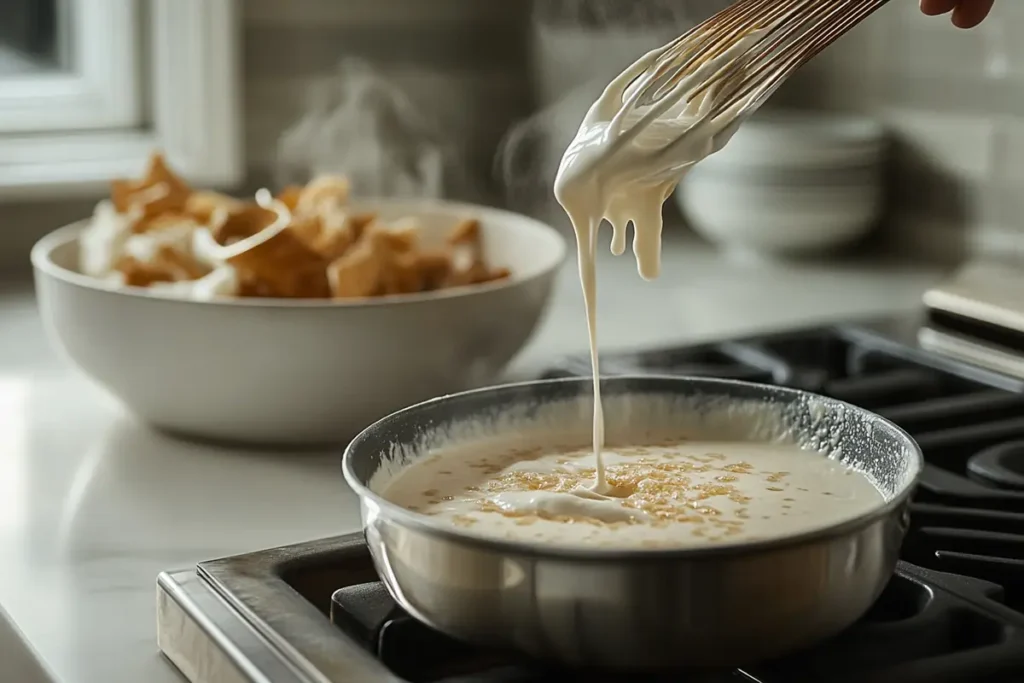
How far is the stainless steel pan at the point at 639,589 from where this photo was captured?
1.74 feet

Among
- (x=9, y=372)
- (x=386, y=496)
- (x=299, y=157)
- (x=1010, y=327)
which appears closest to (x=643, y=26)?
(x=299, y=157)

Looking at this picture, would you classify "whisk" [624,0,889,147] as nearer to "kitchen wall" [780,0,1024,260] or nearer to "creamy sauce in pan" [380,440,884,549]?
"creamy sauce in pan" [380,440,884,549]

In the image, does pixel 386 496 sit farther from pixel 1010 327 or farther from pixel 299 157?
pixel 299 157

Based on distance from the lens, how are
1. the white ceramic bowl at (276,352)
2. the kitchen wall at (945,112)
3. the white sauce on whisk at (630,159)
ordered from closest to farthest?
the white sauce on whisk at (630,159) → the white ceramic bowl at (276,352) → the kitchen wall at (945,112)

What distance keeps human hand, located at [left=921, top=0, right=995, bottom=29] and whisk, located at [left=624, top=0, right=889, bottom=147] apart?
0.78 ft

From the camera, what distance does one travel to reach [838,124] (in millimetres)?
1692

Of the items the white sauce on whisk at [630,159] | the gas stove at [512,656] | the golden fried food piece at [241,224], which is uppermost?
the white sauce on whisk at [630,159]

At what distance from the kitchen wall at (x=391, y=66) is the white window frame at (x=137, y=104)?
1.4 inches

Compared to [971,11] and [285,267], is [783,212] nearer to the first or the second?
[971,11]

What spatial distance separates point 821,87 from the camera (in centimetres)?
178

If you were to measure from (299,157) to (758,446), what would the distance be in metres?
1.01

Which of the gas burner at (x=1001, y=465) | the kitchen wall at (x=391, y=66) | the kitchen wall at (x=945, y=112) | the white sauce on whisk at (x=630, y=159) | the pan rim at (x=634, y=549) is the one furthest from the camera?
the kitchen wall at (x=391, y=66)

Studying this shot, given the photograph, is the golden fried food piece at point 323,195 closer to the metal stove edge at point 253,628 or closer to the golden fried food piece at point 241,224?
the golden fried food piece at point 241,224

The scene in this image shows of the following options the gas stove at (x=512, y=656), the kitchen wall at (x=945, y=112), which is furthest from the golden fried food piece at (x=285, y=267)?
the kitchen wall at (x=945, y=112)
